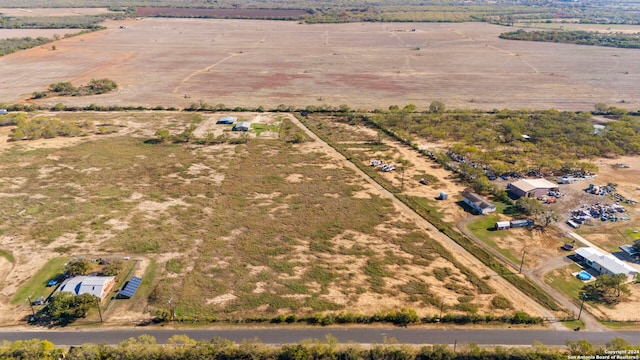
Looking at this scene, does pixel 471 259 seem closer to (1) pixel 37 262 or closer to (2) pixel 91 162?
(1) pixel 37 262

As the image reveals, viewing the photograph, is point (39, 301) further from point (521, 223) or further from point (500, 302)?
point (521, 223)

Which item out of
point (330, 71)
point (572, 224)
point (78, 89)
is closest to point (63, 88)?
point (78, 89)

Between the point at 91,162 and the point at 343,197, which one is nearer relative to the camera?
the point at 343,197

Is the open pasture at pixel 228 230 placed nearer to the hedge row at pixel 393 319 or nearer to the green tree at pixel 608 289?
the hedge row at pixel 393 319

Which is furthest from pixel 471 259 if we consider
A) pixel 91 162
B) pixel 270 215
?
pixel 91 162

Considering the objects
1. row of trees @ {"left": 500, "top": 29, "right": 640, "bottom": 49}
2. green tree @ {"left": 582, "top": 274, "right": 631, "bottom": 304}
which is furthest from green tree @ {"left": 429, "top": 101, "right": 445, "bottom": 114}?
row of trees @ {"left": 500, "top": 29, "right": 640, "bottom": 49}

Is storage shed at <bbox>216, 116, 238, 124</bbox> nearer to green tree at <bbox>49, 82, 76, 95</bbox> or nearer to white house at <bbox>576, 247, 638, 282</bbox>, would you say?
green tree at <bbox>49, 82, 76, 95</bbox>
